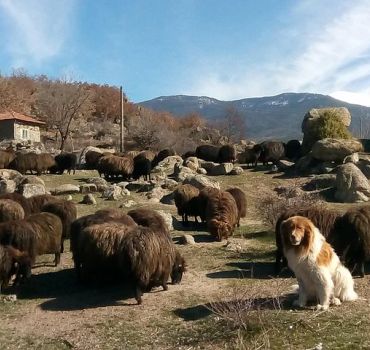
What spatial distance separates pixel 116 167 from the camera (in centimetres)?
2945

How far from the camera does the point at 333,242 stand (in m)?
11.3

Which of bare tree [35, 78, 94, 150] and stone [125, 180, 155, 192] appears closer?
stone [125, 180, 155, 192]

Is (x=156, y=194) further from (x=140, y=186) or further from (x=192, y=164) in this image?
(x=192, y=164)

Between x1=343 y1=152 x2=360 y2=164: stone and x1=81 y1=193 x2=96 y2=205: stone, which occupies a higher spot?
x1=343 y1=152 x2=360 y2=164: stone

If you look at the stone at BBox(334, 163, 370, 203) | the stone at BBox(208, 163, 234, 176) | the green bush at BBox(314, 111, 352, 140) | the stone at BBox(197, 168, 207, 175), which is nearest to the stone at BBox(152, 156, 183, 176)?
the stone at BBox(197, 168, 207, 175)

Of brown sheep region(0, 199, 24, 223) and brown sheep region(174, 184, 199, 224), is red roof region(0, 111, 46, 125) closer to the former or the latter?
brown sheep region(174, 184, 199, 224)

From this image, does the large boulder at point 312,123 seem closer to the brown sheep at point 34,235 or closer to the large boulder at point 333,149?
the large boulder at point 333,149

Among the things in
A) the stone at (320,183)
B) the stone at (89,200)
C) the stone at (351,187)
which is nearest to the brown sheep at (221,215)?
the stone at (89,200)

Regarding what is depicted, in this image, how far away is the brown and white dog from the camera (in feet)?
27.2

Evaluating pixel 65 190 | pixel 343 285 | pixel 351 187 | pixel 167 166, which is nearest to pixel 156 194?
pixel 65 190

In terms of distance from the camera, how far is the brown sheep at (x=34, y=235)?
1128 centimetres

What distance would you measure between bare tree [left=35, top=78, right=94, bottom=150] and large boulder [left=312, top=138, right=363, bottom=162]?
32454mm

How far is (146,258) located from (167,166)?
24400mm

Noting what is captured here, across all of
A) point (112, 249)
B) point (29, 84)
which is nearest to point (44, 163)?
point (112, 249)
